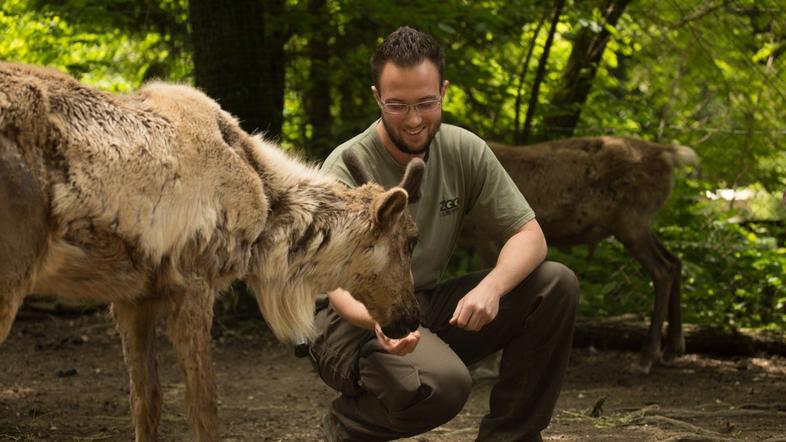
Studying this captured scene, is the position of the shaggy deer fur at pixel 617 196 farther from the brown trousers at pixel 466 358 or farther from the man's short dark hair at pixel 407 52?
the man's short dark hair at pixel 407 52

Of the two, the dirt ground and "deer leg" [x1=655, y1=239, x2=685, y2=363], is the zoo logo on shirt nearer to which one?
the dirt ground

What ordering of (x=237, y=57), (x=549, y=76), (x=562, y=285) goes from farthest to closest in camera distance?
1. (x=549, y=76)
2. (x=237, y=57)
3. (x=562, y=285)

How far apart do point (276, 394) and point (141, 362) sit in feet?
7.49

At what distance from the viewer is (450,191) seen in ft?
16.0

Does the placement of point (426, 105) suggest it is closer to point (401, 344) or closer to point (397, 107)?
point (397, 107)

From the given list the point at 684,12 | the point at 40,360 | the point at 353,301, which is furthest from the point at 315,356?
the point at 684,12

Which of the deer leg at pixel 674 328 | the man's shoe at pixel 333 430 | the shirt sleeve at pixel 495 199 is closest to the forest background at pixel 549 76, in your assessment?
the deer leg at pixel 674 328

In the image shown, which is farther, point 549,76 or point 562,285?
point 549,76

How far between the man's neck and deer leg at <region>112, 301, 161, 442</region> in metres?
1.32

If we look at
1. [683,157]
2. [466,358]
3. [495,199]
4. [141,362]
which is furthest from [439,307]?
[683,157]

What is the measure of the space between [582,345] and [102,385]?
12.7 ft

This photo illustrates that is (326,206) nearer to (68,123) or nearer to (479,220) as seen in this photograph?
(479,220)

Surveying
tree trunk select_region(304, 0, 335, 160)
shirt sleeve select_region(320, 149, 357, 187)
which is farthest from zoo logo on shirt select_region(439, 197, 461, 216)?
tree trunk select_region(304, 0, 335, 160)

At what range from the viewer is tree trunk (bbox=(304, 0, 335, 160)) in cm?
899
